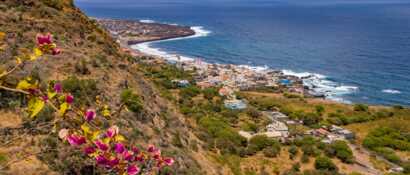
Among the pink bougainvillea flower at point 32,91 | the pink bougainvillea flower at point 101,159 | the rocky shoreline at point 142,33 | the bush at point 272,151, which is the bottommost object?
the bush at point 272,151

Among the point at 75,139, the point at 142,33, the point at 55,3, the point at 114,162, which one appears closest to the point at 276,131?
the point at 55,3

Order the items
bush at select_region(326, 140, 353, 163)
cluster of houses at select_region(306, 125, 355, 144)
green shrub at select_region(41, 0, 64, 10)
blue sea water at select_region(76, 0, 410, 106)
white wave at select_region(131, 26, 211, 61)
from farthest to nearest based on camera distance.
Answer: white wave at select_region(131, 26, 211, 61) < blue sea water at select_region(76, 0, 410, 106) < cluster of houses at select_region(306, 125, 355, 144) < bush at select_region(326, 140, 353, 163) < green shrub at select_region(41, 0, 64, 10)

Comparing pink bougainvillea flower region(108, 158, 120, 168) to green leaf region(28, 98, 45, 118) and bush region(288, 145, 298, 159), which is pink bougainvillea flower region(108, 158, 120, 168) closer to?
green leaf region(28, 98, 45, 118)

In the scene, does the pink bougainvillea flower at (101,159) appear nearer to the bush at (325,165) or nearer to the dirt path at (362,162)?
the bush at (325,165)

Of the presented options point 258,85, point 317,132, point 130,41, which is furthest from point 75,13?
point 130,41

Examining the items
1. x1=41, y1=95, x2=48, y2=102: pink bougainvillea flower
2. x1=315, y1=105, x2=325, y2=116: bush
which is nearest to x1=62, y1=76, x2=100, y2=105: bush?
x1=41, y1=95, x2=48, y2=102: pink bougainvillea flower

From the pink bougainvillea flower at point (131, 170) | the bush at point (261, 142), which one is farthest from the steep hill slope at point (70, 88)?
the bush at point (261, 142)
